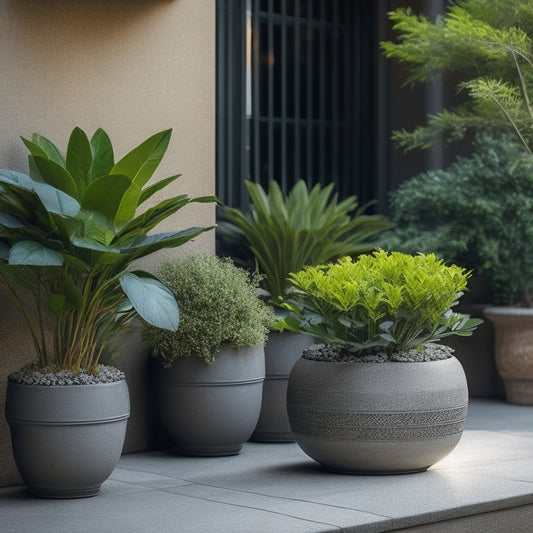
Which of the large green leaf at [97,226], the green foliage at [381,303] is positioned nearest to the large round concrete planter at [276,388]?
the green foliage at [381,303]

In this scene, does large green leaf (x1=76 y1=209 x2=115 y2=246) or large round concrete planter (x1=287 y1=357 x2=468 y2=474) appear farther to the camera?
large round concrete planter (x1=287 y1=357 x2=468 y2=474)

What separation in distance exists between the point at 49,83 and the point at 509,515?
10.1ft

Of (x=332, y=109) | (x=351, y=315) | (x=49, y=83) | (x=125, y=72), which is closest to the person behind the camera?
(x=351, y=315)

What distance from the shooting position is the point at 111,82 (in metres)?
5.85

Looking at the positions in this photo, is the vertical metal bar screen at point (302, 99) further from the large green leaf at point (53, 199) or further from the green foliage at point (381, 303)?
the large green leaf at point (53, 199)

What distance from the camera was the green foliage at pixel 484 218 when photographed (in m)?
8.04

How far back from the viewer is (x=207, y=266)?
5.86 m

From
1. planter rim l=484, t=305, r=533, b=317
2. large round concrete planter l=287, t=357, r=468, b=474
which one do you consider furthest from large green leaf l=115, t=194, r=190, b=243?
planter rim l=484, t=305, r=533, b=317

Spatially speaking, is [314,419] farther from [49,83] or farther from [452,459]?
[49,83]

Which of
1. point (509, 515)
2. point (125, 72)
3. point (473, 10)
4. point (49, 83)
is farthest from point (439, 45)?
point (509, 515)

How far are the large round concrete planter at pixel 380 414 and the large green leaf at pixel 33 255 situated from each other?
56.7 inches

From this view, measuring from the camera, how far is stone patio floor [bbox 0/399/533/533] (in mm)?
4262

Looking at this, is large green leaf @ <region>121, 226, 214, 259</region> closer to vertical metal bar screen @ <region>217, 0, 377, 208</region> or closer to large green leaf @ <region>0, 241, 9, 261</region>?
large green leaf @ <region>0, 241, 9, 261</region>

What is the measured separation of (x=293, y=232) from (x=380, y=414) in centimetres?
214
